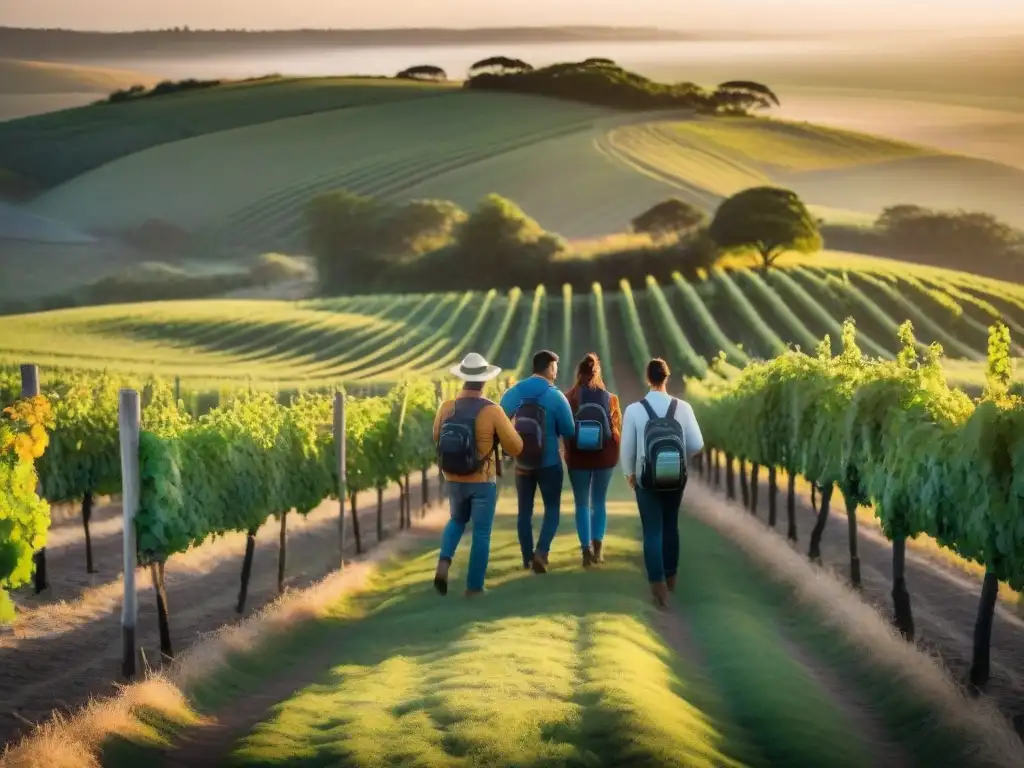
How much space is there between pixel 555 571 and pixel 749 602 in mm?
1478

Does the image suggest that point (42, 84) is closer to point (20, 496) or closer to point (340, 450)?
point (340, 450)

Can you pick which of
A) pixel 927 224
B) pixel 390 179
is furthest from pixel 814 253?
pixel 390 179

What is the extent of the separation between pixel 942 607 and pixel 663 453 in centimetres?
557

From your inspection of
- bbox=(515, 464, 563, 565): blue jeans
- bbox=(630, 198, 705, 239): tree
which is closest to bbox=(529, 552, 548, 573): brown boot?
bbox=(515, 464, 563, 565): blue jeans

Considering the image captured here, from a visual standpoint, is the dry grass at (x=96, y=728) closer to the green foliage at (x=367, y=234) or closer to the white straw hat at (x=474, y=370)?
the white straw hat at (x=474, y=370)

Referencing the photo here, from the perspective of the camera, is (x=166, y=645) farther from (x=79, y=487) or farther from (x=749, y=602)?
(x=79, y=487)

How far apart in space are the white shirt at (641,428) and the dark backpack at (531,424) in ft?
2.40

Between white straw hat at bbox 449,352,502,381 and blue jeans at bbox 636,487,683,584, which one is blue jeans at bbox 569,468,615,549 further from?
white straw hat at bbox 449,352,502,381

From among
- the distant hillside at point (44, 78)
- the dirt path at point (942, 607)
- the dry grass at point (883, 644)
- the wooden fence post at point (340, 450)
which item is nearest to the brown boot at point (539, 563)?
the dry grass at point (883, 644)

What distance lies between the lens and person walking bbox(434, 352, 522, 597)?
10.8 metres

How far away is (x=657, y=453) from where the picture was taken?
1072 cm

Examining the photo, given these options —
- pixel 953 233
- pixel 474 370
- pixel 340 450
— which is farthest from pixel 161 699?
pixel 953 233

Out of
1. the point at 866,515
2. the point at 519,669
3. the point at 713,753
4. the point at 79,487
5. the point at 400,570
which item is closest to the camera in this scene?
the point at 713,753

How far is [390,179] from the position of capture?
74.8m
